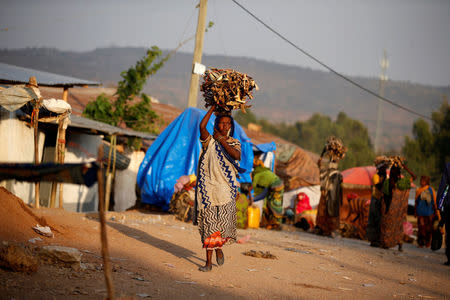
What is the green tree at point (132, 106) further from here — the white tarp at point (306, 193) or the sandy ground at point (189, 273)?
the sandy ground at point (189, 273)

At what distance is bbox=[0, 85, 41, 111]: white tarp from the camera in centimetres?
877

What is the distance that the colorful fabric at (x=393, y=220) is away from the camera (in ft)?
40.7

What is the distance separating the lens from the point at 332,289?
593 centimetres

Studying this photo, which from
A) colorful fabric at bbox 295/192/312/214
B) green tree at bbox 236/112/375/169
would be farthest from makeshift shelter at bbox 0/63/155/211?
green tree at bbox 236/112/375/169

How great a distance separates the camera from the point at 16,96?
8992mm

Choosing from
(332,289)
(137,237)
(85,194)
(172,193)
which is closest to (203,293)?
(332,289)

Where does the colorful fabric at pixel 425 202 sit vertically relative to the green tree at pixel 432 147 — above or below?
below

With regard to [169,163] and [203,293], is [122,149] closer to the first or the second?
[169,163]

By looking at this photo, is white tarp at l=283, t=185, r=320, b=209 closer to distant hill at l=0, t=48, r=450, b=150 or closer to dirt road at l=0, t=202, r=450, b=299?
dirt road at l=0, t=202, r=450, b=299

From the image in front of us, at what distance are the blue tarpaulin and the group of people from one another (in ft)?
5.31

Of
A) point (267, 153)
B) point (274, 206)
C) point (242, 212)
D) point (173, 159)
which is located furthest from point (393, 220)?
point (173, 159)

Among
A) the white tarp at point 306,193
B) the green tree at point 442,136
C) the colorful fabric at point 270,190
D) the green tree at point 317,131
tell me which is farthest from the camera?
the green tree at point 317,131

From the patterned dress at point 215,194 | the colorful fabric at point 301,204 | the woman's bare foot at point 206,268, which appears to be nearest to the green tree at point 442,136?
the colorful fabric at point 301,204

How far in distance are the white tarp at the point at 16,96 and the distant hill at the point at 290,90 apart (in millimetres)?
105368
